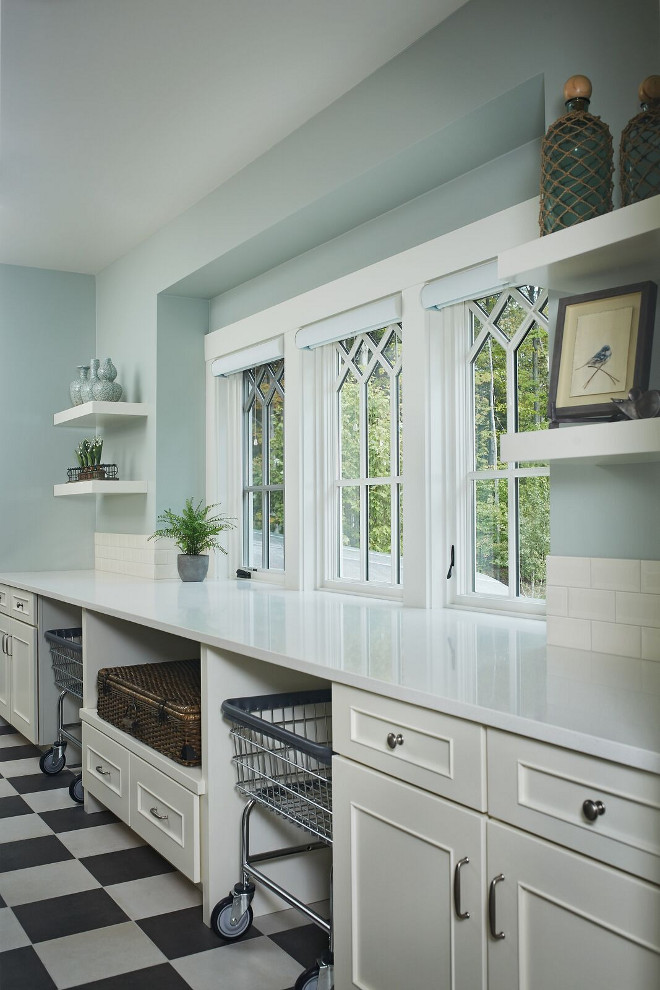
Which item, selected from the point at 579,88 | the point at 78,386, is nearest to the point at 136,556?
the point at 78,386

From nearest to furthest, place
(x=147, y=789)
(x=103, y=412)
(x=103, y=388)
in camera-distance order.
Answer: (x=147, y=789) < (x=103, y=412) < (x=103, y=388)

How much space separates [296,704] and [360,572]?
130 centimetres

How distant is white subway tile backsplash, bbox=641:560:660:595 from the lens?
1.99 meters

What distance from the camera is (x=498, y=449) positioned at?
2963 millimetres

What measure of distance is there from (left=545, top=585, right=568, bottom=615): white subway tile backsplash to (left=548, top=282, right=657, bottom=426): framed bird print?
1.44 ft

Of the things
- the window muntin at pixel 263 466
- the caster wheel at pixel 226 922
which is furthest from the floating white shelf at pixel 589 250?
the window muntin at pixel 263 466

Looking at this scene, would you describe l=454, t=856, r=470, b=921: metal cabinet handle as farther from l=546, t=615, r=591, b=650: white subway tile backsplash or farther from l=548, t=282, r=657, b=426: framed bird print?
l=548, t=282, r=657, b=426: framed bird print

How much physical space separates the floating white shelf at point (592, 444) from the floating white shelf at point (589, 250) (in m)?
0.39

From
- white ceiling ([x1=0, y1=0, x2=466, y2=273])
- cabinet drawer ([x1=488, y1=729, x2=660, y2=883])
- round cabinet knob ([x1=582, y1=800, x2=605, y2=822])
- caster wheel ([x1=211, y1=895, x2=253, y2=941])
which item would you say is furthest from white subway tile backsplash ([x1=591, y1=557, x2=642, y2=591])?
white ceiling ([x1=0, y1=0, x2=466, y2=273])

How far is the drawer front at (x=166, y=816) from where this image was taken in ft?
7.93

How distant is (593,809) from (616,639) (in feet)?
2.71

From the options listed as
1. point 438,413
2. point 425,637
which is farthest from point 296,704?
point 438,413

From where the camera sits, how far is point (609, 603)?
2082 mm

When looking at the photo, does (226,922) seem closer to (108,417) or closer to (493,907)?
(493,907)
